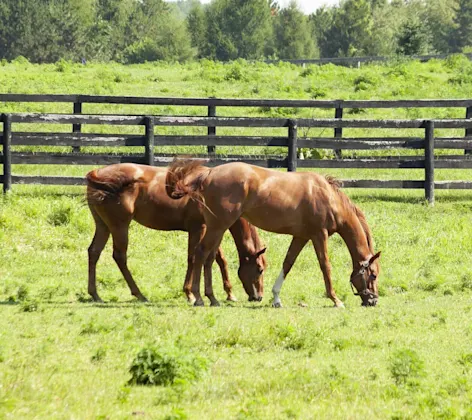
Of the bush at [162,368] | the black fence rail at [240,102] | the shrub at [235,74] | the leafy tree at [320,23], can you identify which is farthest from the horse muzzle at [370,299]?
the leafy tree at [320,23]

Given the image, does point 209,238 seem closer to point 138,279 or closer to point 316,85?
point 138,279

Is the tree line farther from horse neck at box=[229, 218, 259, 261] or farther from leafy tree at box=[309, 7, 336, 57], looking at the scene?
horse neck at box=[229, 218, 259, 261]

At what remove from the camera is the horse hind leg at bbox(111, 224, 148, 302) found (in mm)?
12109

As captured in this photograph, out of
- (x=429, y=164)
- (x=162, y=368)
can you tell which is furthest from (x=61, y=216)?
(x=162, y=368)

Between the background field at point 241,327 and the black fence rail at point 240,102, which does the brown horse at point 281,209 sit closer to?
the background field at point 241,327

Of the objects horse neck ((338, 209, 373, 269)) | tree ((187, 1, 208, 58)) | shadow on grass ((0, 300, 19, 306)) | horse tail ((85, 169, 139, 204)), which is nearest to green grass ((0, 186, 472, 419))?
shadow on grass ((0, 300, 19, 306))

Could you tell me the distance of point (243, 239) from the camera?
494 inches

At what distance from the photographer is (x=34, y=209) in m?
16.6

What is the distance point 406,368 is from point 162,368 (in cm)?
189

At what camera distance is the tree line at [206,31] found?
234 ft

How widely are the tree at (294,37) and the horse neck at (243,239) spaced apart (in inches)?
3012

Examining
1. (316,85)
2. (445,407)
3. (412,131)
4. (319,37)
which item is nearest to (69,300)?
(445,407)

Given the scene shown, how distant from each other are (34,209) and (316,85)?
60.1 feet

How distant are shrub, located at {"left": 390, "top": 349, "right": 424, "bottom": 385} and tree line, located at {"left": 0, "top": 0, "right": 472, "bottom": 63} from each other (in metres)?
62.6
